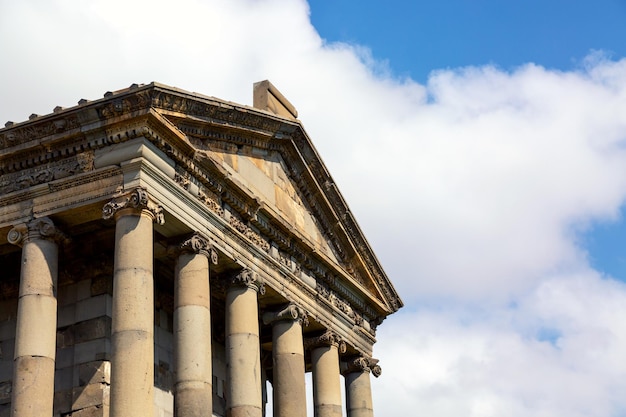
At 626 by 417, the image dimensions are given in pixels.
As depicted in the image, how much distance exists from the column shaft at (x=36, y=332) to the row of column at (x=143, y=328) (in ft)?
0.05

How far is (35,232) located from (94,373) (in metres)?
3.00

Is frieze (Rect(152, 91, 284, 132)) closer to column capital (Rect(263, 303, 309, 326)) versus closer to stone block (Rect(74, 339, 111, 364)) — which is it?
column capital (Rect(263, 303, 309, 326))

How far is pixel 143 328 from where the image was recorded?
60.4ft

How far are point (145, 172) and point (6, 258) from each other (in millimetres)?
4602

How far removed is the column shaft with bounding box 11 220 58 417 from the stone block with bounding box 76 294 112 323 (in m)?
1.91

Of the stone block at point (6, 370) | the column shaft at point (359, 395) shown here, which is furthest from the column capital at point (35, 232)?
the column shaft at point (359, 395)

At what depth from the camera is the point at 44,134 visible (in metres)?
20.3

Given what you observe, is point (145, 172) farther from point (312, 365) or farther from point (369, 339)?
point (369, 339)

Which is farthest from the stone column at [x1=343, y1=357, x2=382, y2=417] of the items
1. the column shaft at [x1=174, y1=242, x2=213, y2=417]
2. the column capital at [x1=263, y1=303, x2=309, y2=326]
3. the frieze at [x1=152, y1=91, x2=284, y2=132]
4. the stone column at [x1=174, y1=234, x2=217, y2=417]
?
the column shaft at [x1=174, y1=242, x2=213, y2=417]

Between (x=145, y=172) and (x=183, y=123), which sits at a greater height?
(x=183, y=123)

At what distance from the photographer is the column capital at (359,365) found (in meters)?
27.2

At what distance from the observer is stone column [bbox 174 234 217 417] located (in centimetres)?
1948

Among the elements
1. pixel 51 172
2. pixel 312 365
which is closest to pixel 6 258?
pixel 51 172

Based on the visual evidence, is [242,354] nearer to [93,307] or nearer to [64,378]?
[93,307]
